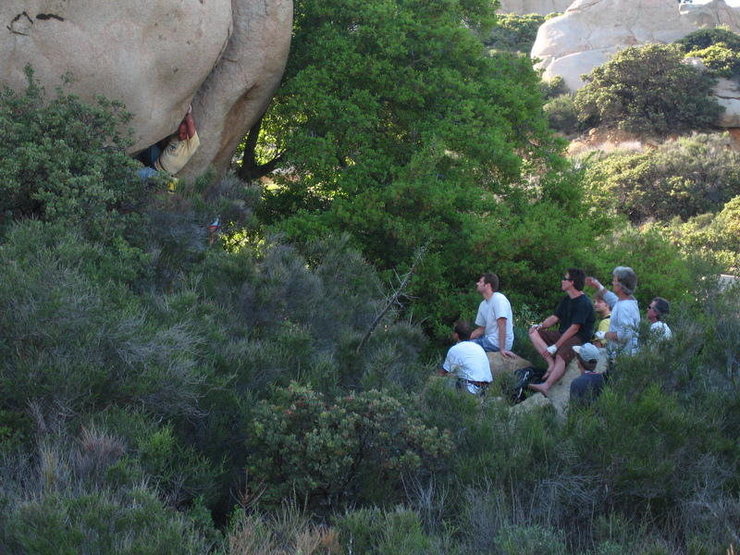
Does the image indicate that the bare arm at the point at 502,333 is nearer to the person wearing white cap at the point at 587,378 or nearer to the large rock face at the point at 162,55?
the person wearing white cap at the point at 587,378

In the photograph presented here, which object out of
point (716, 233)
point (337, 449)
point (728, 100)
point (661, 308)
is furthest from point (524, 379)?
point (728, 100)

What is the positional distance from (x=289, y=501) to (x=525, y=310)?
752 centimetres

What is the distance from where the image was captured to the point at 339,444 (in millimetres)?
5590

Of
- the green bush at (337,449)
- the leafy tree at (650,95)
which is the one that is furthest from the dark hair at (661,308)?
the leafy tree at (650,95)

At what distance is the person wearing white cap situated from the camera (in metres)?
7.20

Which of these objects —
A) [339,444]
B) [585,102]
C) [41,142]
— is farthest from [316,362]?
[585,102]

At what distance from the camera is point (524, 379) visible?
9.17 metres

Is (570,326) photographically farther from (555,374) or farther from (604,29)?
(604,29)

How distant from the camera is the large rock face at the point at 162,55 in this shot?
31.1 feet

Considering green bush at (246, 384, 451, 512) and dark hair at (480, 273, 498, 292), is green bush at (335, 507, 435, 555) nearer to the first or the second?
green bush at (246, 384, 451, 512)

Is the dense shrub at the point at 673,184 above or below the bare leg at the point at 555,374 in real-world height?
below

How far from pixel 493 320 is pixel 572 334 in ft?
3.27

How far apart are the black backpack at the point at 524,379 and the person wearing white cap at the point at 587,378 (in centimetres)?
73

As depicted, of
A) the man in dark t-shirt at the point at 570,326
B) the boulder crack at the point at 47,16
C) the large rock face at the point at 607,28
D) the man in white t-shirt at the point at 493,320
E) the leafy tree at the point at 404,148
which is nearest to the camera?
the man in dark t-shirt at the point at 570,326
